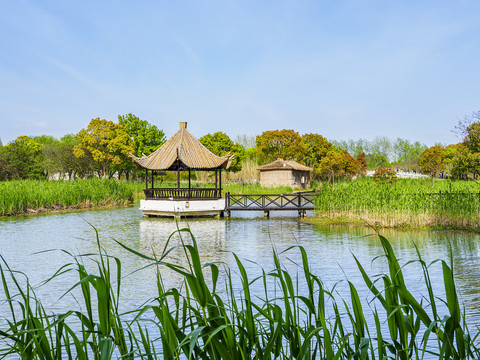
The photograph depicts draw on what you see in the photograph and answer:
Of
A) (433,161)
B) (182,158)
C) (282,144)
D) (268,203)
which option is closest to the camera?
(182,158)

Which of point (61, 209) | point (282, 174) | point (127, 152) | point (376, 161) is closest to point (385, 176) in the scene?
point (61, 209)

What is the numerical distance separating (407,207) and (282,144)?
123 feet

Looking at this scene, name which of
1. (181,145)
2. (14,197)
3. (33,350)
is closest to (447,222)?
(181,145)

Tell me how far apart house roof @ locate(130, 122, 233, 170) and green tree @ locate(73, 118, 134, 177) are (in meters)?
22.0

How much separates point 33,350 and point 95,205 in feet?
81.8

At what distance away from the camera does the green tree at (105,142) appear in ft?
143

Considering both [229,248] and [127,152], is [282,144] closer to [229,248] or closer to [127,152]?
[127,152]

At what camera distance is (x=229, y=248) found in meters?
11.9

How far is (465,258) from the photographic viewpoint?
9883 millimetres

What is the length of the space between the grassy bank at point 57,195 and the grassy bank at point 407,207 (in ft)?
46.5

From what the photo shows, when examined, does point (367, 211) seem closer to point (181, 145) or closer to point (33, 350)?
point (181, 145)

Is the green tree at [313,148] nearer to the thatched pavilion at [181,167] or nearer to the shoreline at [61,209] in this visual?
Answer: the shoreline at [61,209]

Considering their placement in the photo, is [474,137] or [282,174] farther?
[282,174]

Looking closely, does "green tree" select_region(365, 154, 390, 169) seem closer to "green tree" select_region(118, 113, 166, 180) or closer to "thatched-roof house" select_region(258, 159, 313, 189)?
"thatched-roof house" select_region(258, 159, 313, 189)
